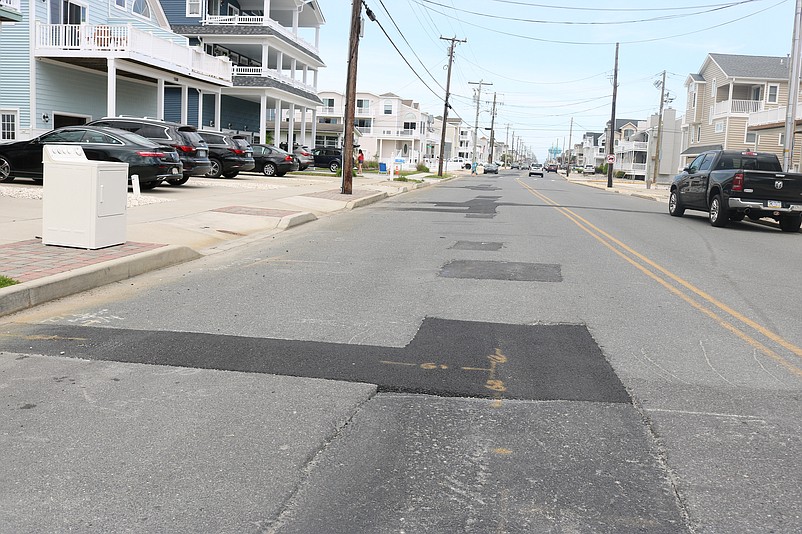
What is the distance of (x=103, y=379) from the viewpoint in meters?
5.24

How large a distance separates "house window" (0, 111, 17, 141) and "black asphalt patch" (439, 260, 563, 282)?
878 inches

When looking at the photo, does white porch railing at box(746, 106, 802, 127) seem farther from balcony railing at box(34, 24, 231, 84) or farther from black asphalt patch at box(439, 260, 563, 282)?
balcony railing at box(34, 24, 231, 84)

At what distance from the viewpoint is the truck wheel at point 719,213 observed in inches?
710

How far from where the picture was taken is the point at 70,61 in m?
27.8

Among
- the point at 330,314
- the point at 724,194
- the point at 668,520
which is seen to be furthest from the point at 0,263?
the point at 724,194

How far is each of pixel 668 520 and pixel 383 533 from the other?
1286 mm

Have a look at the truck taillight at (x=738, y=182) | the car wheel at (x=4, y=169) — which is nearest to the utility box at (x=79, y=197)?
the car wheel at (x=4, y=169)

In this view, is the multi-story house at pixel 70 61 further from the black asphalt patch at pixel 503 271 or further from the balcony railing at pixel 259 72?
the black asphalt patch at pixel 503 271

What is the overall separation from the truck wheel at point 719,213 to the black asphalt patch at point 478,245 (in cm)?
743

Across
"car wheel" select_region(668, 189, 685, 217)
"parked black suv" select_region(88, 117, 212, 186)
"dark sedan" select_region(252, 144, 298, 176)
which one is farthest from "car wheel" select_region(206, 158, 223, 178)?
"car wheel" select_region(668, 189, 685, 217)

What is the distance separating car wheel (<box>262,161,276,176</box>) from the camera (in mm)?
34625

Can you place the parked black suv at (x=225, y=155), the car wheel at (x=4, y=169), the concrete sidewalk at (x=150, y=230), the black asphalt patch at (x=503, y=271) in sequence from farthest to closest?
the parked black suv at (x=225, y=155) → the car wheel at (x=4, y=169) → the black asphalt patch at (x=503, y=271) → the concrete sidewalk at (x=150, y=230)

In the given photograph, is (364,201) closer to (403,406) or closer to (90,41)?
(90,41)

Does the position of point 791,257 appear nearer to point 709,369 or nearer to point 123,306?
point 709,369
